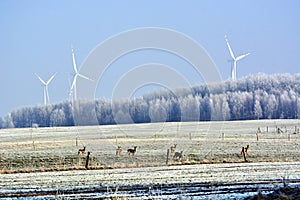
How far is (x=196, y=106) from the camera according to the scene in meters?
150

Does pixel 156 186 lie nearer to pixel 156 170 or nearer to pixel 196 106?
pixel 156 170

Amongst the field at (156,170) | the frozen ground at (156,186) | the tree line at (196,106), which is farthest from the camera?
the tree line at (196,106)

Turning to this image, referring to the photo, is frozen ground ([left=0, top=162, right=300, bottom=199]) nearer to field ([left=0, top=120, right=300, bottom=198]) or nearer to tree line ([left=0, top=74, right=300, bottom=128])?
field ([left=0, top=120, right=300, bottom=198])

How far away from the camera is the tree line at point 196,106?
141 meters

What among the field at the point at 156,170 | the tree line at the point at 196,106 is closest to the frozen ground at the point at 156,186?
the field at the point at 156,170

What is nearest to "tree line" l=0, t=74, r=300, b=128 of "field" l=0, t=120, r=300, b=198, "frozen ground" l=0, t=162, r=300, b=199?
"field" l=0, t=120, r=300, b=198

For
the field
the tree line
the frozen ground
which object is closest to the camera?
the frozen ground

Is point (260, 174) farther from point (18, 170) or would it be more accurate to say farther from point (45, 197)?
point (18, 170)

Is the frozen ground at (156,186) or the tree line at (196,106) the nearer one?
the frozen ground at (156,186)

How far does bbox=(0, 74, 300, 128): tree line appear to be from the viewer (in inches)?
5536

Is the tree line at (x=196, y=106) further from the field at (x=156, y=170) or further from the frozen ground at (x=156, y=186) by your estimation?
the frozen ground at (x=156, y=186)

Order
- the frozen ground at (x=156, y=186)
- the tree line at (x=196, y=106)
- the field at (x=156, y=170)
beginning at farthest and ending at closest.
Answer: the tree line at (x=196, y=106), the field at (x=156, y=170), the frozen ground at (x=156, y=186)

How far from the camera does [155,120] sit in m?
151

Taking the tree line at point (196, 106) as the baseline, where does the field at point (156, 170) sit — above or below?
below
